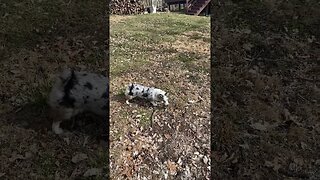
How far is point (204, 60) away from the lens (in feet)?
22.6

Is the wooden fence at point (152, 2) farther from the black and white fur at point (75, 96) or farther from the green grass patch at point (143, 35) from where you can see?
the black and white fur at point (75, 96)

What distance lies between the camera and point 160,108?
5387 mm

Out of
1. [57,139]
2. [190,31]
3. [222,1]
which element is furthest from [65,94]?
[222,1]

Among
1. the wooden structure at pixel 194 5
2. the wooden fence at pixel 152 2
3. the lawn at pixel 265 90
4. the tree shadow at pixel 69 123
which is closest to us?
the lawn at pixel 265 90

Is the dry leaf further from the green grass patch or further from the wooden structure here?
the wooden structure

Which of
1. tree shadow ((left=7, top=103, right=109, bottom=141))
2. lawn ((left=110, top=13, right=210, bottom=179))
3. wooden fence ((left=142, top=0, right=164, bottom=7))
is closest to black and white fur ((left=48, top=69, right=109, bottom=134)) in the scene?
tree shadow ((left=7, top=103, right=109, bottom=141))

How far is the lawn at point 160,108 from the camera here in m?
4.61

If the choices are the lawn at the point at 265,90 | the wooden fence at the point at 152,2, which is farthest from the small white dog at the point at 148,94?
the wooden fence at the point at 152,2

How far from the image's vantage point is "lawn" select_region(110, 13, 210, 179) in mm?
4605

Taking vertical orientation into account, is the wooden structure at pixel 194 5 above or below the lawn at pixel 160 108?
above

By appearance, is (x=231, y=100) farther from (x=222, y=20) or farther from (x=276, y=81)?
(x=222, y=20)

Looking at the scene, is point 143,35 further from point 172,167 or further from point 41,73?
point 172,167

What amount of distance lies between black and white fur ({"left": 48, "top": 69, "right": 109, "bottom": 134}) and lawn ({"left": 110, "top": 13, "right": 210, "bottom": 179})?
0.42m

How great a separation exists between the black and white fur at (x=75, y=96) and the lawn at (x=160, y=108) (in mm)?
420
